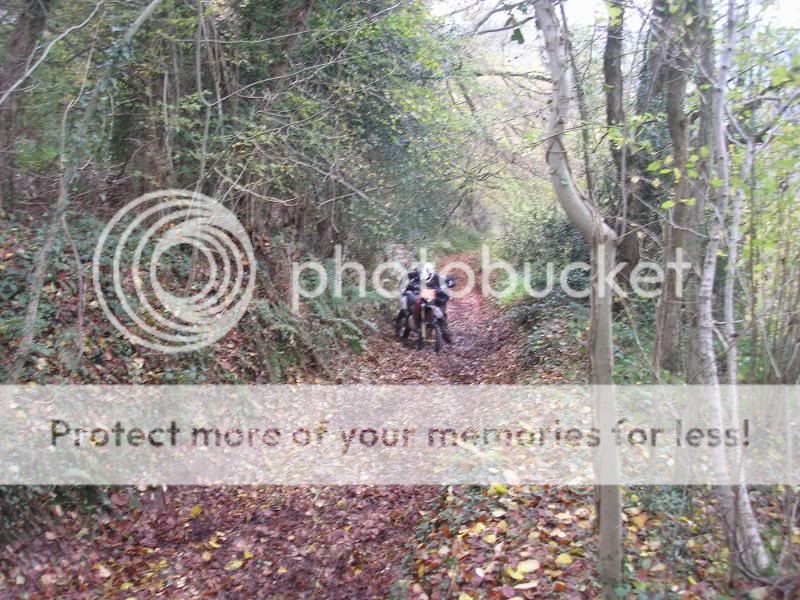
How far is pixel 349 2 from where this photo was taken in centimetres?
1097

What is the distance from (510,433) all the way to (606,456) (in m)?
3.27

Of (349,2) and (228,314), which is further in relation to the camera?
(349,2)

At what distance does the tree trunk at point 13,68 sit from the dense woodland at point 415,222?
0.03m

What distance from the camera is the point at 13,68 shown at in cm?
782

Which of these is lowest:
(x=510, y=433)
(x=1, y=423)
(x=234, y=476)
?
(x=234, y=476)

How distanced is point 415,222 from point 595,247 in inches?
431

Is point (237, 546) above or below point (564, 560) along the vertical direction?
below

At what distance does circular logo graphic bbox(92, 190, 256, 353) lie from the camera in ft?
24.6

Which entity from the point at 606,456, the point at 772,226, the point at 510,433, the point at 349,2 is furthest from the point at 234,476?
the point at 349,2

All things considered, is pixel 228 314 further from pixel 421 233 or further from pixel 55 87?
pixel 421 233

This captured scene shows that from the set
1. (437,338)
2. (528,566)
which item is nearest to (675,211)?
(528,566)
